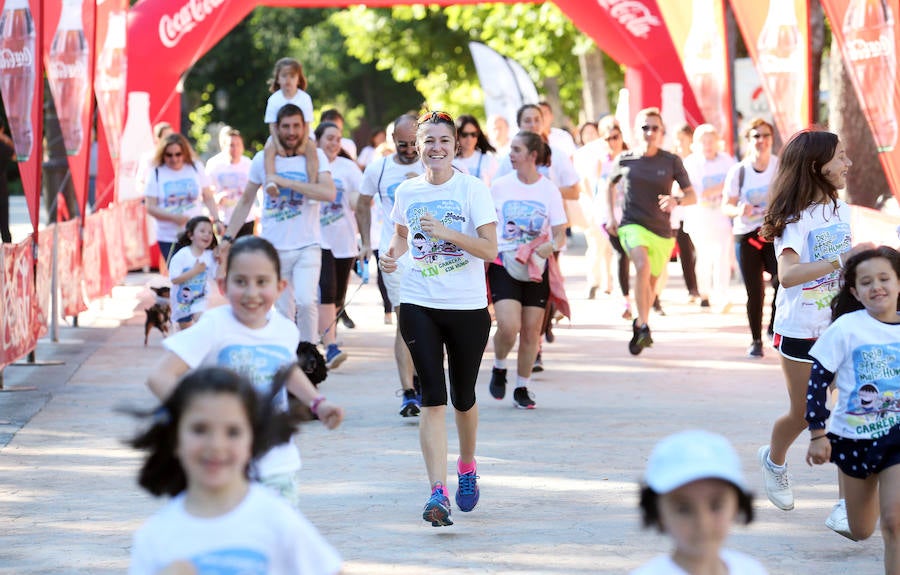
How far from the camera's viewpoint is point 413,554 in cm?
657

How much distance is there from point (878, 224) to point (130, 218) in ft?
32.6

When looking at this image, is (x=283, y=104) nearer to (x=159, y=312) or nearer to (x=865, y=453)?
(x=159, y=312)

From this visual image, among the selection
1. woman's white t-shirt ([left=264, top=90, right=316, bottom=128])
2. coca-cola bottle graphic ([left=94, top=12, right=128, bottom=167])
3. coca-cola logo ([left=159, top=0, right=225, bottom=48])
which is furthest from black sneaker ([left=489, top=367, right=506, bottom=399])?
coca-cola logo ([left=159, top=0, right=225, bottom=48])

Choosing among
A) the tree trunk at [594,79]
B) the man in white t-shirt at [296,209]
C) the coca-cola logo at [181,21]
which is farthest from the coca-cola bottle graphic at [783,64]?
the tree trunk at [594,79]

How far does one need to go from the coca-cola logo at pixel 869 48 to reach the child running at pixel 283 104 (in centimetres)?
437

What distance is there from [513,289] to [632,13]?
11.5 m

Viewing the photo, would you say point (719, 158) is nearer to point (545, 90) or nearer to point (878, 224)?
point (878, 224)

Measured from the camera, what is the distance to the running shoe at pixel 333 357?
39.9 feet

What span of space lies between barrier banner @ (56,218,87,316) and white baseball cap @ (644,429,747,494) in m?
11.2

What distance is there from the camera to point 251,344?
15.6 feet

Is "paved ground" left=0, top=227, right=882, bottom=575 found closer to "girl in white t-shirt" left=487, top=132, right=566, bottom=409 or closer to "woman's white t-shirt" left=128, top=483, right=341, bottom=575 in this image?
"girl in white t-shirt" left=487, top=132, right=566, bottom=409

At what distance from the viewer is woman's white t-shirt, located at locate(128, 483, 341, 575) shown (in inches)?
135

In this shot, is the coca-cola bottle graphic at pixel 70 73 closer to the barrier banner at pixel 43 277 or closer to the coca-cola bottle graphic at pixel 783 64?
the barrier banner at pixel 43 277

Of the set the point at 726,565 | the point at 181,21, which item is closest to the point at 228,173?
the point at 181,21
